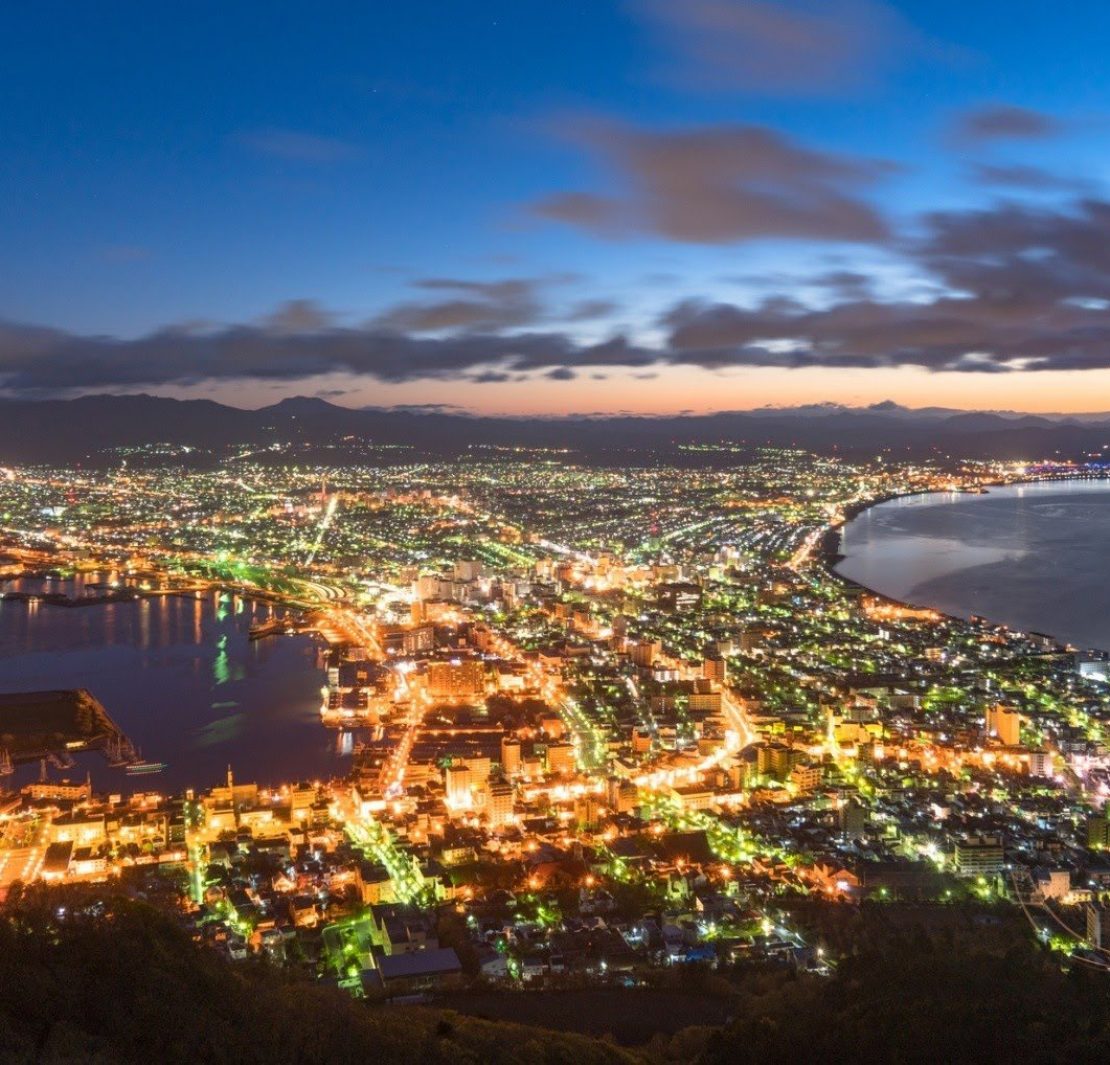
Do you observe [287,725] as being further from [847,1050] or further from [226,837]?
[847,1050]

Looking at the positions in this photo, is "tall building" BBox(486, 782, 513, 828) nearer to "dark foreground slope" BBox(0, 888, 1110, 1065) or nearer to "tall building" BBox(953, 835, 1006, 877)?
"dark foreground slope" BBox(0, 888, 1110, 1065)

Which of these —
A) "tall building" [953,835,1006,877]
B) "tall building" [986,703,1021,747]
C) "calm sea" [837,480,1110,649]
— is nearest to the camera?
"tall building" [953,835,1006,877]

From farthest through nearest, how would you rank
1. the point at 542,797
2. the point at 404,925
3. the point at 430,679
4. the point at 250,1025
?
the point at 430,679, the point at 542,797, the point at 404,925, the point at 250,1025

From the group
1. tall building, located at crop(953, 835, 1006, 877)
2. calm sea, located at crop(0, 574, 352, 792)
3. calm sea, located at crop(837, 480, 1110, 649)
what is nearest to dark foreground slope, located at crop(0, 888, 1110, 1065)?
tall building, located at crop(953, 835, 1006, 877)

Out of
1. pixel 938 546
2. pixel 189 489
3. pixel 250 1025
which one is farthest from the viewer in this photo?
pixel 189 489

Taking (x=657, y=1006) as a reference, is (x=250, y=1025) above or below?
above

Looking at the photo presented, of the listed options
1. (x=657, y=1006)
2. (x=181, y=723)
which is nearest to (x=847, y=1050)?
(x=657, y=1006)

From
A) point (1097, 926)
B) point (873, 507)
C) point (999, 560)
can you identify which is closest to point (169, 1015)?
point (1097, 926)
